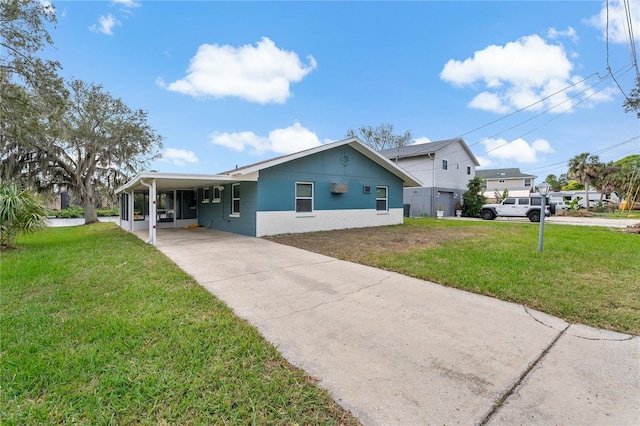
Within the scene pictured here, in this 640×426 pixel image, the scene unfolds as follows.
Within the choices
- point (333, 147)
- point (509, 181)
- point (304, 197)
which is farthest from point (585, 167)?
point (304, 197)

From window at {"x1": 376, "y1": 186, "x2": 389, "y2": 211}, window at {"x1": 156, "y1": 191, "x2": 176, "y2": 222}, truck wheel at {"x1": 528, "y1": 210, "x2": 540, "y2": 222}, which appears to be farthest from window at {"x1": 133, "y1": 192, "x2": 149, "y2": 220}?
truck wheel at {"x1": 528, "y1": 210, "x2": 540, "y2": 222}

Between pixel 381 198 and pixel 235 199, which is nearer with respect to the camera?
pixel 235 199

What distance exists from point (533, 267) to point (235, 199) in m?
9.99

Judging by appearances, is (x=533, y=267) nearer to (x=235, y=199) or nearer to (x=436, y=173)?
(x=235, y=199)

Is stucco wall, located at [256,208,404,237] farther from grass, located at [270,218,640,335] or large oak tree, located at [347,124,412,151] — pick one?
large oak tree, located at [347,124,412,151]

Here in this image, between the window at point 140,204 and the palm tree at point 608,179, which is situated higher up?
the palm tree at point 608,179

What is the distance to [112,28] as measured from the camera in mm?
10273

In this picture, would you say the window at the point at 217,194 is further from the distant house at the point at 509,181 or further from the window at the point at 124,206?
the distant house at the point at 509,181

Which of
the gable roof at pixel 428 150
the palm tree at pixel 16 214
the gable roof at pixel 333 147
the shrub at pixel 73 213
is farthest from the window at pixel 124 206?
the gable roof at pixel 428 150

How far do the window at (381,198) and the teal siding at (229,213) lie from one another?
659cm

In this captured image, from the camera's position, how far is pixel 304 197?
11531 millimetres

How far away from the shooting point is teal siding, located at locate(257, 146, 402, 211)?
10523 mm

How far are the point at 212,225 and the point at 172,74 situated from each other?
7.20m

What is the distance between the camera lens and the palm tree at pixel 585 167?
2969cm
